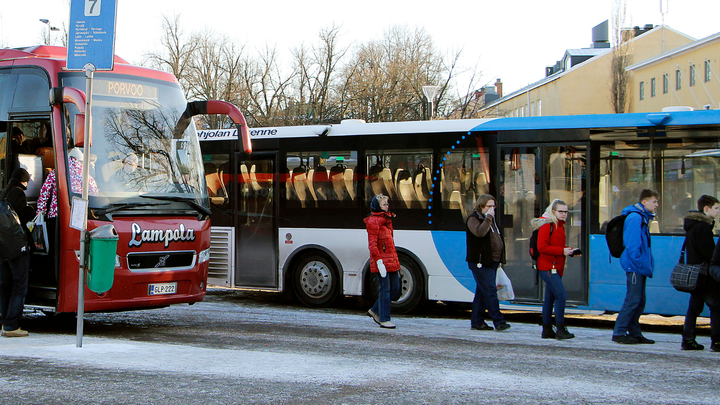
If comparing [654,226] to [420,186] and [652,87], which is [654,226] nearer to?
[420,186]

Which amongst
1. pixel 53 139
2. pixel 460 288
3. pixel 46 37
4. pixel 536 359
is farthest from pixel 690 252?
pixel 46 37

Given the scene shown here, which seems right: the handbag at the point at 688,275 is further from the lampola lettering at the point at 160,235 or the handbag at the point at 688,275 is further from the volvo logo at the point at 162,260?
the volvo logo at the point at 162,260

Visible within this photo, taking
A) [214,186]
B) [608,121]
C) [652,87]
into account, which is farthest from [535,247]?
[652,87]

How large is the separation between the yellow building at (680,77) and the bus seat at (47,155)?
33.6 meters

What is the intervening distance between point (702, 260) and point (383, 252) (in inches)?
154

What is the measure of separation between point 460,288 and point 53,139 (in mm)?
6162

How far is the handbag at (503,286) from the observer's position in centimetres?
959

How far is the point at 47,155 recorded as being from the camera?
27.7ft

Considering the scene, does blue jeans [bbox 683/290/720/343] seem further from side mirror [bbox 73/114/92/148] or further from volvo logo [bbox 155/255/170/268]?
side mirror [bbox 73/114/92/148]

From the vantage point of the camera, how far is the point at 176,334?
8.91 meters

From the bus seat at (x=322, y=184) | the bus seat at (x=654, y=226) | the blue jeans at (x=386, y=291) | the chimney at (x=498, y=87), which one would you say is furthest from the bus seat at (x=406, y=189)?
the chimney at (x=498, y=87)

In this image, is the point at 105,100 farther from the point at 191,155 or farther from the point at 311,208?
the point at 311,208

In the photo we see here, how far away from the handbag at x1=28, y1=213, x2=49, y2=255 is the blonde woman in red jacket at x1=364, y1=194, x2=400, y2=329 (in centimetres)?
403

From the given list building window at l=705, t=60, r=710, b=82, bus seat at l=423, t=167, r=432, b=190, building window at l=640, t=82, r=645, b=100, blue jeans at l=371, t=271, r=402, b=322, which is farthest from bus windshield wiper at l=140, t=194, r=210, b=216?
building window at l=640, t=82, r=645, b=100
